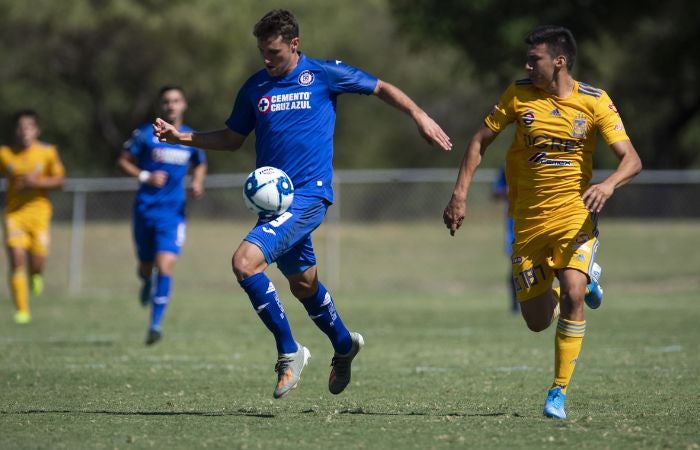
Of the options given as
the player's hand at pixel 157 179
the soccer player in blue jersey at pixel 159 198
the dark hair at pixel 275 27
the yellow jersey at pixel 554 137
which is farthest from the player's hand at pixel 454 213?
the player's hand at pixel 157 179

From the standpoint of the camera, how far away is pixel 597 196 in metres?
6.51

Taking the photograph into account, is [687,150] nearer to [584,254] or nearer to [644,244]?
[644,244]

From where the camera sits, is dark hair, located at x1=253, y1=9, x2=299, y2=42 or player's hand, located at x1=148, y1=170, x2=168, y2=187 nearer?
dark hair, located at x1=253, y1=9, x2=299, y2=42

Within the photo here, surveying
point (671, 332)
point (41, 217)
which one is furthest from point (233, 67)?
point (671, 332)

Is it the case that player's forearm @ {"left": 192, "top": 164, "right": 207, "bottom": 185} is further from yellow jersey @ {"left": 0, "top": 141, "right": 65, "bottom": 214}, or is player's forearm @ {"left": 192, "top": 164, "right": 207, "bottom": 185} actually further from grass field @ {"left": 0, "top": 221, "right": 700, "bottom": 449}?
yellow jersey @ {"left": 0, "top": 141, "right": 65, "bottom": 214}

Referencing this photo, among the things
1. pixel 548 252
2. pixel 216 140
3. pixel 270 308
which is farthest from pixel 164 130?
pixel 548 252

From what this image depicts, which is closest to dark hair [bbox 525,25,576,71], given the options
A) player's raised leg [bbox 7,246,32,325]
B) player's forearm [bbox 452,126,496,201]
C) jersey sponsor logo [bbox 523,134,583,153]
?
jersey sponsor logo [bbox 523,134,583,153]

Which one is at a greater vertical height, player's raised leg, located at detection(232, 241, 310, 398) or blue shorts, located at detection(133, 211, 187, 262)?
blue shorts, located at detection(133, 211, 187, 262)

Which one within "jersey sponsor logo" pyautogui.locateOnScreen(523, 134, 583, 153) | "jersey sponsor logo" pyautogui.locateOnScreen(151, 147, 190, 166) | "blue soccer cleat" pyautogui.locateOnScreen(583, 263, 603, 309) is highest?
"jersey sponsor logo" pyautogui.locateOnScreen(151, 147, 190, 166)

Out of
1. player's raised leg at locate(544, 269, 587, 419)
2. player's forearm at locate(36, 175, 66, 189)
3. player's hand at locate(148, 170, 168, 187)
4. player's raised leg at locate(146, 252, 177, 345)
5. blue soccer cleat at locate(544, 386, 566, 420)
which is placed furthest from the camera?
player's forearm at locate(36, 175, 66, 189)

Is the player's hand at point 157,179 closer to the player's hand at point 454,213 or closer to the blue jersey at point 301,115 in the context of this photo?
the blue jersey at point 301,115

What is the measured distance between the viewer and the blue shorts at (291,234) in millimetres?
7109

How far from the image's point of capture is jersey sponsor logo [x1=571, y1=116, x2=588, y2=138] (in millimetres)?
6992

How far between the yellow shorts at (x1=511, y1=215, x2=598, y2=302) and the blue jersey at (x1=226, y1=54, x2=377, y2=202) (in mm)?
1403
